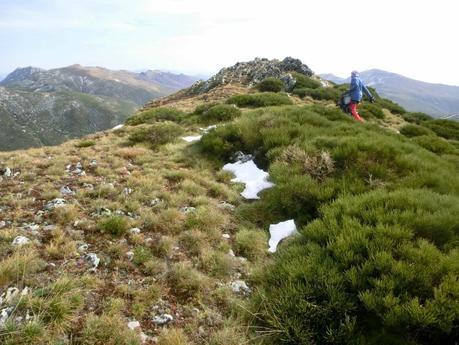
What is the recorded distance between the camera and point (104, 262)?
18.9 feet

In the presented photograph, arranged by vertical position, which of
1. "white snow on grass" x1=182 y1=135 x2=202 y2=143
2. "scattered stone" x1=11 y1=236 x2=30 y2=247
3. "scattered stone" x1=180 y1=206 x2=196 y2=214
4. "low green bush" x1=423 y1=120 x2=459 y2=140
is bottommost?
"low green bush" x1=423 y1=120 x2=459 y2=140

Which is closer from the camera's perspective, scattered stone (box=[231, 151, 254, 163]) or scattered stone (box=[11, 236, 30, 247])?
scattered stone (box=[11, 236, 30, 247])

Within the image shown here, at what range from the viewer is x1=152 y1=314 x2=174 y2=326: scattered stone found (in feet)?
15.4

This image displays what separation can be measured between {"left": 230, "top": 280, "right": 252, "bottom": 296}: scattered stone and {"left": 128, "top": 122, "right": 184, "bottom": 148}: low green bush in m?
9.49

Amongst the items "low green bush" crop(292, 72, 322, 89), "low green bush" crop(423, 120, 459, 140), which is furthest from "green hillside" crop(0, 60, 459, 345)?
"low green bush" crop(292, 72, 322, 89)

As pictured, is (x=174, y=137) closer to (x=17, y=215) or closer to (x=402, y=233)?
(x=17, y=215)

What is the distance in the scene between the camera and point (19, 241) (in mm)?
5895

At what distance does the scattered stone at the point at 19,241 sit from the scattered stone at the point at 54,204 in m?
1.37

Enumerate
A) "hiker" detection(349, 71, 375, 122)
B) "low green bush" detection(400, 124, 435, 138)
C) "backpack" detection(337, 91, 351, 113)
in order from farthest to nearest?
"low green bush" detection(400, 124, 435, 138) → "backpack" detection(337, 91, 351, 113) → "hiker" detection(349, 71, 375, 122)

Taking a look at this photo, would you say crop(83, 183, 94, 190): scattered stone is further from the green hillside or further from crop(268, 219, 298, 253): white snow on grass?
crop(268, 219, 298, 253): white snow on grass

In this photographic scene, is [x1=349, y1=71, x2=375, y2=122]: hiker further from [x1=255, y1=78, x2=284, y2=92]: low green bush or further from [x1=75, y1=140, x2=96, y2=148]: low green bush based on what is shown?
[x1=255, y1=78, x2=284, y2=92]: low green bush

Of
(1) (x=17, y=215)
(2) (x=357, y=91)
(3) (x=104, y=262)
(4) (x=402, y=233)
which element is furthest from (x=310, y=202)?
(2) (x=357, y=91)

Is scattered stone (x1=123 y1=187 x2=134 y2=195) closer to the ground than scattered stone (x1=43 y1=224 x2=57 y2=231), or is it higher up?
closer to the ground

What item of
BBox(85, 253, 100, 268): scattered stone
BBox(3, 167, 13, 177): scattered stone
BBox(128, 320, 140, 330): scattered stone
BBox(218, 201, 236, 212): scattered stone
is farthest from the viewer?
BBox(3, 167, 13, 177): scattered stone
